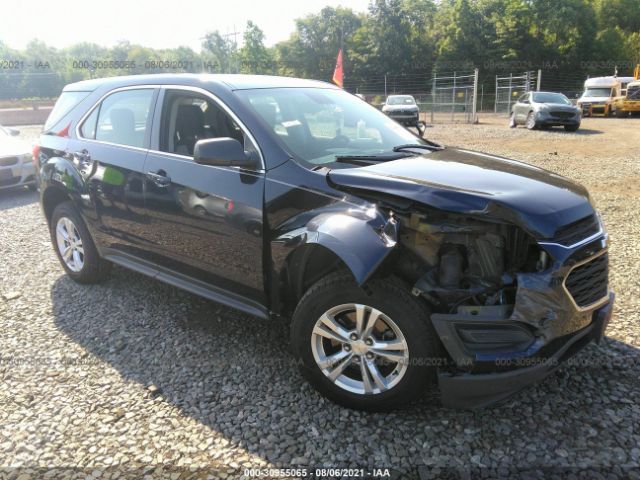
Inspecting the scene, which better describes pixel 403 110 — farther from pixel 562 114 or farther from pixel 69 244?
pixel 69 244

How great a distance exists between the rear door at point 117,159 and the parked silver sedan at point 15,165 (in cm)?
536

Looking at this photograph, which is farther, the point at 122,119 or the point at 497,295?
the point at 122,119

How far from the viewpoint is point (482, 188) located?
2.49 metres

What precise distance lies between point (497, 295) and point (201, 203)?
6.33 ft

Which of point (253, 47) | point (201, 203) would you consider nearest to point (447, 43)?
point (253, 47)

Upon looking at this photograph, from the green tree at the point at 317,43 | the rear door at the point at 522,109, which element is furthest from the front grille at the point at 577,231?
the green tree at the point at 317,43

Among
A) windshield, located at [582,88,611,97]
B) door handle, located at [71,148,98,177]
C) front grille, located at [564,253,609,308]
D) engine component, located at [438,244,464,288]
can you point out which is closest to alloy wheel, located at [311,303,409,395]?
engine component, located at [438,244,464,288]

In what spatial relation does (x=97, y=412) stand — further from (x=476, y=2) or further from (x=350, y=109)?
(x=476, y=2)

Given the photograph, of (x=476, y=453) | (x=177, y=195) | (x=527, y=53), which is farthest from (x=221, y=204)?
(x=527, y=53)

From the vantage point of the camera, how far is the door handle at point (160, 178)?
337 cm

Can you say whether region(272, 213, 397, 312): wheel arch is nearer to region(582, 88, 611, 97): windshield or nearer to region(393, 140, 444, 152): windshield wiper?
region(393, 140, 444, 152): windshield wiper

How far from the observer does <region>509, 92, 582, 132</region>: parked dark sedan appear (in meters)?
17.2

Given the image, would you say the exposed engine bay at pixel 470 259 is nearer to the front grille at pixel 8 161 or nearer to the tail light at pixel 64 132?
the tail light at pixel 64 132

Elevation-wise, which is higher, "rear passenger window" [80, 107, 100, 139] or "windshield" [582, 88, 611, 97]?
"windshield" [582, 88, 611, 97]
